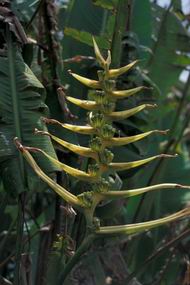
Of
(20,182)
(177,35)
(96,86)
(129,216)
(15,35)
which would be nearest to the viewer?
(96,86)

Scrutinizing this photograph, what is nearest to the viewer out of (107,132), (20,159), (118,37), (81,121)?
(107,132)

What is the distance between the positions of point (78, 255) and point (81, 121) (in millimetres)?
608

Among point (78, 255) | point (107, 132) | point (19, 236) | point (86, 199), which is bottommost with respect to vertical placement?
point (19, 236)

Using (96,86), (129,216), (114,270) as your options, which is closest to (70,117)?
(96,86)

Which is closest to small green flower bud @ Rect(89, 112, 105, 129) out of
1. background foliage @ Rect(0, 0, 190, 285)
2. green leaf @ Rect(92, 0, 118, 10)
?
background foliage @ Rect(0, 0, 190, 285)

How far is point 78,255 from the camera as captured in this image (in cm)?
102

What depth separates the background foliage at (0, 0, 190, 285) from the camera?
49.0 inches

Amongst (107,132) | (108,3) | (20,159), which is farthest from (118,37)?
(107,132)

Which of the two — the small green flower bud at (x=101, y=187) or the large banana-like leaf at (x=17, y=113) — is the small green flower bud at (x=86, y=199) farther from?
the large banana-like leaf at (x=17, y=113)

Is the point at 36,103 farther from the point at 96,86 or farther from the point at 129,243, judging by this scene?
the point at 129,243

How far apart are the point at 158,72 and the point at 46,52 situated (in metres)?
0.68

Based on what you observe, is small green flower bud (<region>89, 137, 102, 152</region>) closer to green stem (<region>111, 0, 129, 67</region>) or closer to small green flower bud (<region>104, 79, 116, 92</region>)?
small green flower bud (<region>104, 79, 116, 92</region>)

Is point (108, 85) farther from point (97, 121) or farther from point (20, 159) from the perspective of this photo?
point (20, 159)

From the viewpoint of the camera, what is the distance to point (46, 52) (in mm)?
1534
